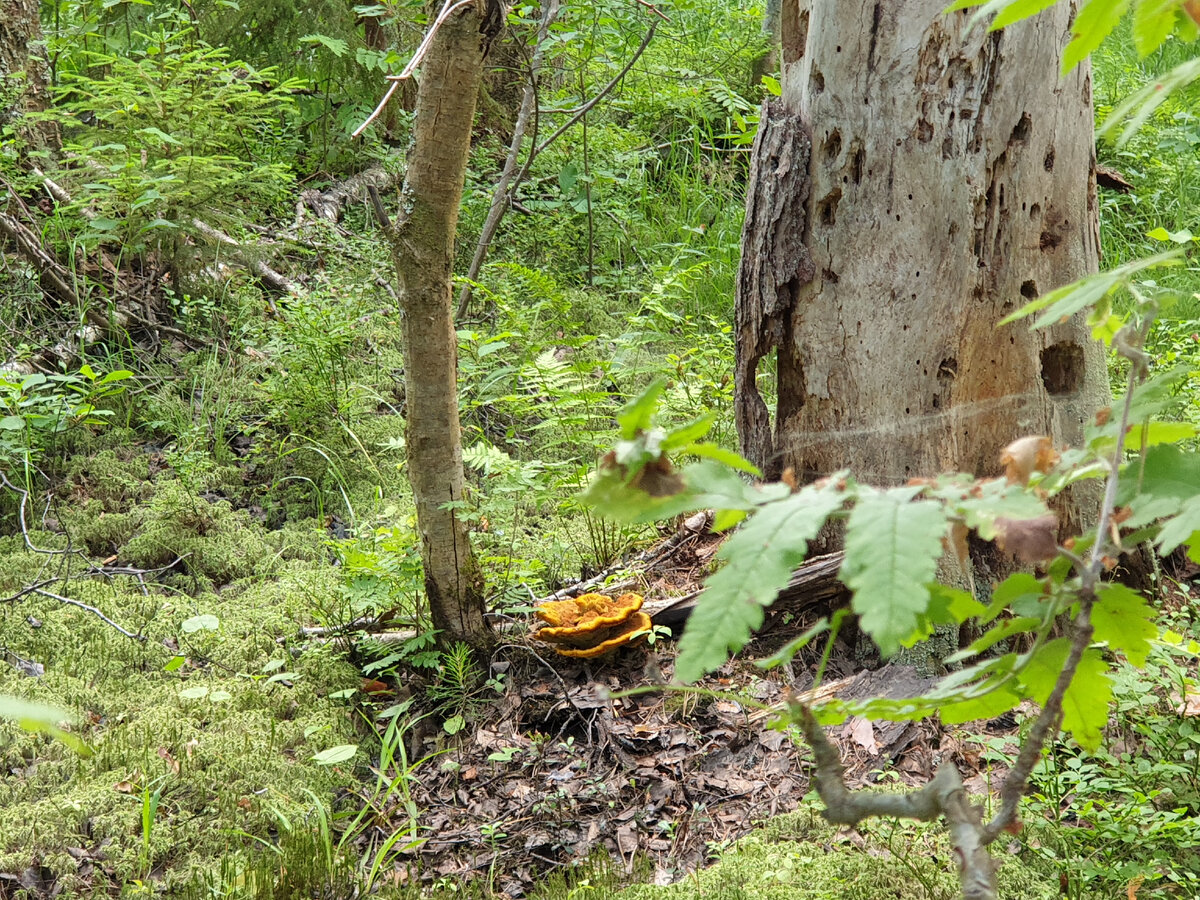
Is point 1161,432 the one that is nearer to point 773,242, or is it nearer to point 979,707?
point 979,707

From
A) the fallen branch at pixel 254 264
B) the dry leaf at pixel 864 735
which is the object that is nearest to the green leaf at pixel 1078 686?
the dry leaf at pixel 864 735

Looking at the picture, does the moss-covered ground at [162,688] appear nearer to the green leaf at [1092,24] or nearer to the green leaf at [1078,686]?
the green leaf at [1078,686]

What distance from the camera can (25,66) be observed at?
6.23 metres

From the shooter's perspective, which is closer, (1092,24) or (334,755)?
(1092,24)

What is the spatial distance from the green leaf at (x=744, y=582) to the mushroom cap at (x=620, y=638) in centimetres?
253

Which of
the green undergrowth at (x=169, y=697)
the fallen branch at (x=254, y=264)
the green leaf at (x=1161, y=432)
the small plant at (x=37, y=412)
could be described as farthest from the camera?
the fallen branch at (x=254, y=264)


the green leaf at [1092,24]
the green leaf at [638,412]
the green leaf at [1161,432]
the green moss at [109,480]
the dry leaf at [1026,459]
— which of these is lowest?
the green moss at [109,480]

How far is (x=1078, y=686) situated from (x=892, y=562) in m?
0.65

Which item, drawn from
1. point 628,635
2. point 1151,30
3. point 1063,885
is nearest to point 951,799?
point 1151,30

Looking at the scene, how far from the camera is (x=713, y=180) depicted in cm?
780

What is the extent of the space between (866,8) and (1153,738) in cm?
246

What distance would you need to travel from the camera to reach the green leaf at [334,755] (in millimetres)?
3004

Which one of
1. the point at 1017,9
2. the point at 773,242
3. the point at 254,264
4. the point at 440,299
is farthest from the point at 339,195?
the point at 1017,9

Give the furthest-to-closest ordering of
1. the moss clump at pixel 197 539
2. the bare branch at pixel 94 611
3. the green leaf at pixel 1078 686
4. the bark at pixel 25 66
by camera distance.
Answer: the bark at pixel 25 66 → the moss clump at pixel 197 539 → the bare branch at pixel 94 611 → the green leaf at pixel 1078 686
